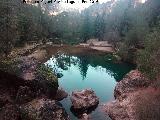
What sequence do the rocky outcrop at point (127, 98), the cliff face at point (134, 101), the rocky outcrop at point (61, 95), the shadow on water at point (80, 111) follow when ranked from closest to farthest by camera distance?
the cliff face at point (134, 101) < the rocky outcrop at point (127, 98) < the shadow on water at point (80, 111) < the rocky outcrop at point (61, 95)

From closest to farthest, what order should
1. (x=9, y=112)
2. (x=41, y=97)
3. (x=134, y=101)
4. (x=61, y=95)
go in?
(x=9, y=112)
(x=41, y=97)
(x=134, y=101)
(x=61, y=95)

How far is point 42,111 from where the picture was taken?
1115 inches

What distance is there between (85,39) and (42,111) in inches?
3221

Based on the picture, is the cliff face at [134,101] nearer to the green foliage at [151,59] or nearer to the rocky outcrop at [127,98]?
the rocky outcrop at [127,98]

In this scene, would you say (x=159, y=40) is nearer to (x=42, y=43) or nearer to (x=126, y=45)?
(x=126, y=45)

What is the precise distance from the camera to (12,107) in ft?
90.8

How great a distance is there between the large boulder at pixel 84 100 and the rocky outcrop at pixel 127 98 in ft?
5.54

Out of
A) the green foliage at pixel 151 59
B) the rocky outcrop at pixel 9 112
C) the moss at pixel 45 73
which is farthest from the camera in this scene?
the moss at pixel 45 73

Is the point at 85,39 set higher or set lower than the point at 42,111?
higher

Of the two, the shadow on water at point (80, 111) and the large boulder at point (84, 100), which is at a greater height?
the large boulder at point (84, 100)

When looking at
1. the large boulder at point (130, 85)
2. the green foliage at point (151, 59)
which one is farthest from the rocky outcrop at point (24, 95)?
the green foliage at point (151, 59)

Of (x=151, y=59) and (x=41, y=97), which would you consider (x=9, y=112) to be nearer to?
(x=41, y=97)

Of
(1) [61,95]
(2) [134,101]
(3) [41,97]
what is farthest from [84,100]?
(2) [134,101]

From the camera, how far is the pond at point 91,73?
135ft
